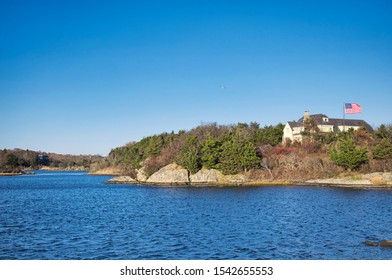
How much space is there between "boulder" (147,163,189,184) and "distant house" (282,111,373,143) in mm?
28513

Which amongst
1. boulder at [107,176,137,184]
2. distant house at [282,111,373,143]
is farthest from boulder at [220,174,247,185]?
boulder at [107,176,137,184]

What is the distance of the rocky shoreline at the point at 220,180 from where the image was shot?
66719 mm

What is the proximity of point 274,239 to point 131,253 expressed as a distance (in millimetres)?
9528

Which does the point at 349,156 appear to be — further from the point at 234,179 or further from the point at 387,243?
the point at 387,243

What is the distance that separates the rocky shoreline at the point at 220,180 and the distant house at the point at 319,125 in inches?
975

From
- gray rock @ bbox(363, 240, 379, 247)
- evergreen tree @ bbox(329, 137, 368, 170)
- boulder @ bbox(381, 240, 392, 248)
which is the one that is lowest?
gray rock @ bbox(363, 240, 379, 247)

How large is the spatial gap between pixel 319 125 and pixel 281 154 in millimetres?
22964

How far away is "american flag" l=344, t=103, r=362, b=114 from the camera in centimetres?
8049

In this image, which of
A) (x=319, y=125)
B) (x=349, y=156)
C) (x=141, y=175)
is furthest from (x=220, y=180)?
(x=319, y=125)

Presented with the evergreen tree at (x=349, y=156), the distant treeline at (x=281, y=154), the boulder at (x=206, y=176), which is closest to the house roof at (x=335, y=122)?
the distant treeline at (x=281, y=154)

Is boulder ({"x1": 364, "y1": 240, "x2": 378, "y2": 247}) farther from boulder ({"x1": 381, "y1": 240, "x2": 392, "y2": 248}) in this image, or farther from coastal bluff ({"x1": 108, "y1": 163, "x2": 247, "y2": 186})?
coastal bluff ({"x1": 108, "y1": 163, "x2": 247, "y2": 186})

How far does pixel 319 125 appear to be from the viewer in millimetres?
102250

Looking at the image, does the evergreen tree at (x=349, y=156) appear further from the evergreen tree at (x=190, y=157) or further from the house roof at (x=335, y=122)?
the house roof at (x=335, y=122)
